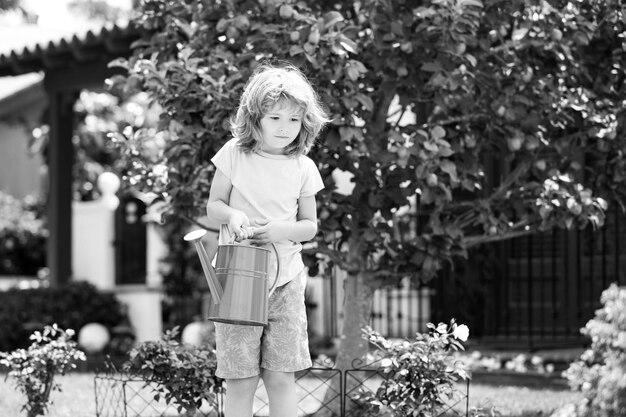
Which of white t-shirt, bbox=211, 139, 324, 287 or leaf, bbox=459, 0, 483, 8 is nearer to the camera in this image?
white t-shirt, bbox=211, 139, 324, 287

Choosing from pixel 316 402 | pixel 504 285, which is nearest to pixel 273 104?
pixel 316 402

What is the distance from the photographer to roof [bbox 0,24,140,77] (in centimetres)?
866

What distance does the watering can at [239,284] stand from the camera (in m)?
3.57

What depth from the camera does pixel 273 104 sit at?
3686 mm

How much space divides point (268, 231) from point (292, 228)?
101mm


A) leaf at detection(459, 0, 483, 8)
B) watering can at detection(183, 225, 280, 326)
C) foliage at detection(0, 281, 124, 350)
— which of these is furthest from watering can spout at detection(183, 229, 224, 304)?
foliage at detection(0, 281, 124, 350)

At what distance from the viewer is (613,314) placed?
3.97 metres

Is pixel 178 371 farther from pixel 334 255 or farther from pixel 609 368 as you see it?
pixel 609 368

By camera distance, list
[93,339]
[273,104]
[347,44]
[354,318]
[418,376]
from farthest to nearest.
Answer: [93,339], [354,318], [347,44], [418,376], [273,104]

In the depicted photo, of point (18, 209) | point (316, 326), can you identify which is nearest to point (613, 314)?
point (316, 326)

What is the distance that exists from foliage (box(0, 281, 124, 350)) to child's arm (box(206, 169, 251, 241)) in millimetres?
5607

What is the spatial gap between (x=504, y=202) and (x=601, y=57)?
0.99 meters

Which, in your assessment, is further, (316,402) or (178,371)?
(316,402)

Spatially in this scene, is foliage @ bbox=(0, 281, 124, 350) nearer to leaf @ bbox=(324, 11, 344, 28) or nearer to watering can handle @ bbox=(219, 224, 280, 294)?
leaf @ bbox=(324, 11, 344, 28)
